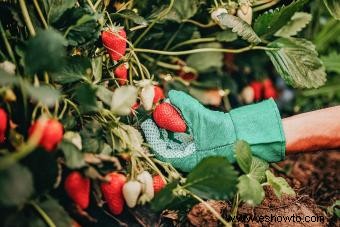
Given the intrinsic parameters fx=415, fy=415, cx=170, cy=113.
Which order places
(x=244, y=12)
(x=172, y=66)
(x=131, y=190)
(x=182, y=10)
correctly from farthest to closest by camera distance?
1. (x=172, y=66)
2. (x=182, y=10)
3. (x=244, y=12)
4. (x=131, y=190)

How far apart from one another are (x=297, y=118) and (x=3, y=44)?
806 millimetres

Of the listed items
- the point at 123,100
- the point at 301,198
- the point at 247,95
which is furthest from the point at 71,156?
the point at 247,95

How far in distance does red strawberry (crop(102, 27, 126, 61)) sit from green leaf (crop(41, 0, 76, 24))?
0.14 meters

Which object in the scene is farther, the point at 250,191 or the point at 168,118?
the point at 168,118

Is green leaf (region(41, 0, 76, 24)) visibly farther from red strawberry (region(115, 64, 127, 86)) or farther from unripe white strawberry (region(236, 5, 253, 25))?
unripe white strawberry (region(236, 5, 253, 25))

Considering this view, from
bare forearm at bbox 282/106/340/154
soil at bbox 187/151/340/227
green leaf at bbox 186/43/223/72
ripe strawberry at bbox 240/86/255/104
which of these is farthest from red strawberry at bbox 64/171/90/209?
ripe strawberry at bbox 240/86/255/104

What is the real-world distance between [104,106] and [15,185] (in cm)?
38

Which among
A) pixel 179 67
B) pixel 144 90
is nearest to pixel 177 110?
pixel 144 90

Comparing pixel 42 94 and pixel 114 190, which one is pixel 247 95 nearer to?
pixel 114 190

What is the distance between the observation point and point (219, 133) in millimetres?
1131

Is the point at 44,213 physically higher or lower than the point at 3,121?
lower

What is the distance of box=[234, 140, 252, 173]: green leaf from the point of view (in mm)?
993

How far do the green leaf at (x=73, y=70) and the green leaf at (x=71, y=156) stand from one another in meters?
0.18

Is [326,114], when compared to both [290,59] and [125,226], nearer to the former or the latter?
[290,59]
